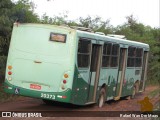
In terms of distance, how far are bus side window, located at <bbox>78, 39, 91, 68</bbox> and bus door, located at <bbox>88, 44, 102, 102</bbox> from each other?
1.80 feet

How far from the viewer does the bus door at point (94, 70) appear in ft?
A: 48.9

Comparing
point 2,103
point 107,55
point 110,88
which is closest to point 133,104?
point 110,88

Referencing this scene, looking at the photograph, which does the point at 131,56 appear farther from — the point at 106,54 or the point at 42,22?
the point at 42,22

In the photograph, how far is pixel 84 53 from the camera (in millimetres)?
13938

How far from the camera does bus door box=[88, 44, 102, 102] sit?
14891mm

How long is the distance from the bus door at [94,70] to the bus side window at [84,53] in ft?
1.80

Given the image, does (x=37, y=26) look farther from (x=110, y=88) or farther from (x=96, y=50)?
(x=110, y=88)

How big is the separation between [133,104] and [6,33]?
638 centimetres

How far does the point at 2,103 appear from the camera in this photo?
16.5 m

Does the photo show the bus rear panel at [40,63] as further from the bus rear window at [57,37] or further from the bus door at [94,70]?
the bus door at [94,70]

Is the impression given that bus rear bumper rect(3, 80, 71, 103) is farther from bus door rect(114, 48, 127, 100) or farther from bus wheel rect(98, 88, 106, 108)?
bus door rect(114, 48, 127, 100)

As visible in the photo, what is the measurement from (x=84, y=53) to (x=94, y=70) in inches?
54.8

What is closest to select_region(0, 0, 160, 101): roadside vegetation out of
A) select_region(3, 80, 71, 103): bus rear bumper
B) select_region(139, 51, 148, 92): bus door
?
select_region(139, 51, 148, 92): bus door

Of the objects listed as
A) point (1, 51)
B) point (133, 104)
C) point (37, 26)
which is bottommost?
point (133, 104)
